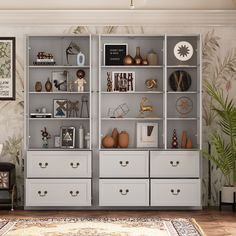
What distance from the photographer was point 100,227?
6699 millimetres

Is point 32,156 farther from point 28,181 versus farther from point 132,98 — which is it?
point 132,98

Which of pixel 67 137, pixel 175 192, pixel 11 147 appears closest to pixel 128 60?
pixel 67 137

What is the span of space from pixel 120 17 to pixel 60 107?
1.41m

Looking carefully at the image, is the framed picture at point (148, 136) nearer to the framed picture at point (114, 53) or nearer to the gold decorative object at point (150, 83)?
the gold decorative object at point (150, 83)

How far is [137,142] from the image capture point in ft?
27.2

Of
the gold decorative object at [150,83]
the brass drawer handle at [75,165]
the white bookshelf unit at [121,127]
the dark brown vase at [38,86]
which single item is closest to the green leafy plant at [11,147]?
the white bookshelf unit at [121,127]

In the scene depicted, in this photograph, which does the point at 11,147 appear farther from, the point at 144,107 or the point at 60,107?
the point at 144,107

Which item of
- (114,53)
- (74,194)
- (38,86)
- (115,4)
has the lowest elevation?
(74,194)

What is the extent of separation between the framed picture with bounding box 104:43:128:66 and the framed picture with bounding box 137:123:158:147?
916 mm

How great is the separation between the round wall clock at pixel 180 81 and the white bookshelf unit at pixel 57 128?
1076 millimetres

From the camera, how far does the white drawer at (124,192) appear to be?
7.96 meters

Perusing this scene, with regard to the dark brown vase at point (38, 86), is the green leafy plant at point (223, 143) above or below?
below

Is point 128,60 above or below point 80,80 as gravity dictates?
above

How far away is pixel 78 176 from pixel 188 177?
4.53ft
